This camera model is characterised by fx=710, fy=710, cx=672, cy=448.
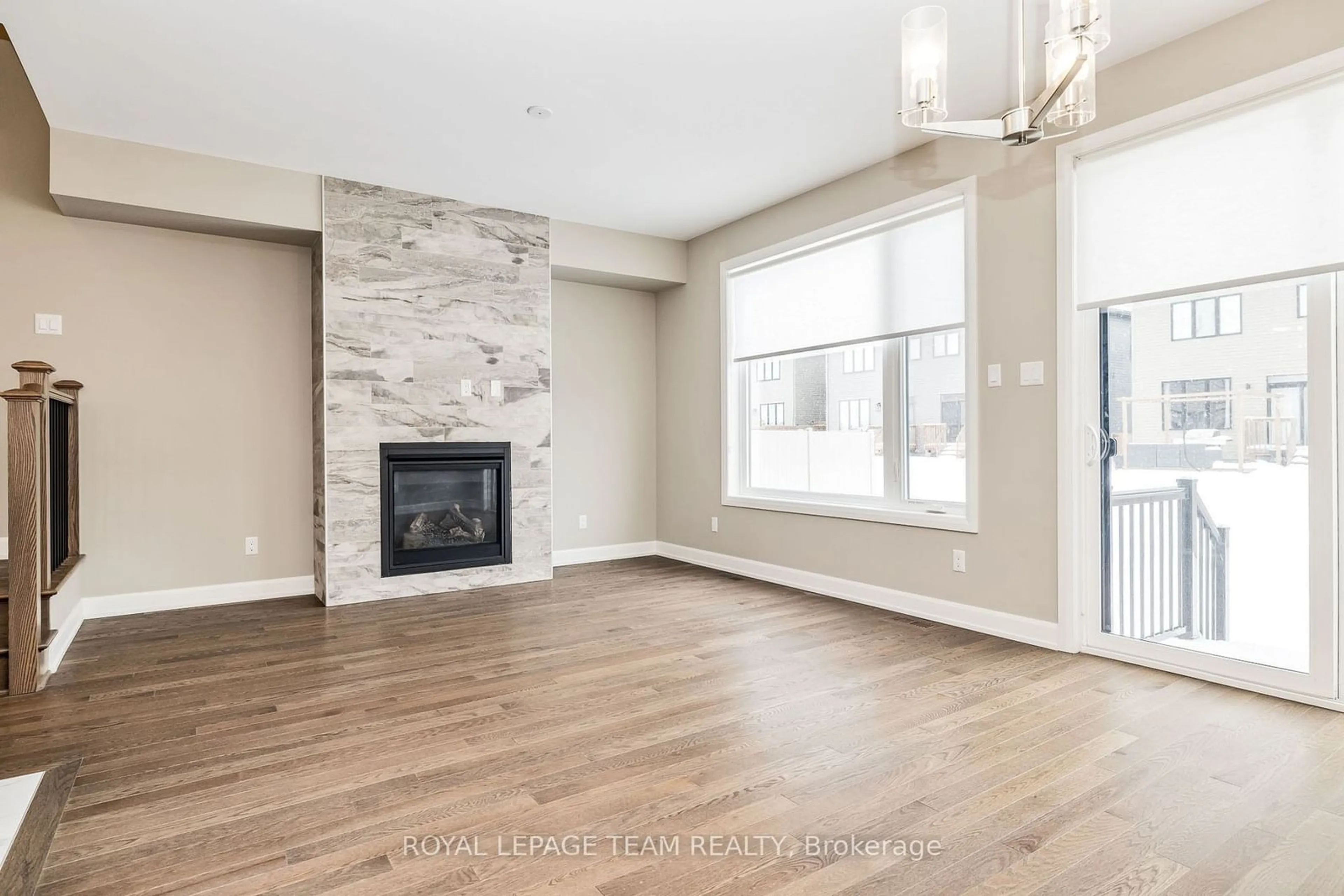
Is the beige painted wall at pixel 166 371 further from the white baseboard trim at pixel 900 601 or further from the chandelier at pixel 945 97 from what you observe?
the chandelier at pixel 945 97

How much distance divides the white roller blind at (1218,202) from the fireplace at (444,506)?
376 centimetres

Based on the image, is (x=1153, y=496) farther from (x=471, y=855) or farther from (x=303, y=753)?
(x=303, y=753)

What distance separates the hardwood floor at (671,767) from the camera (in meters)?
1.67

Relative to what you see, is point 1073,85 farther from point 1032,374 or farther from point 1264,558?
point 1264,558

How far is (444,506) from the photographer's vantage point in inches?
Result: 195

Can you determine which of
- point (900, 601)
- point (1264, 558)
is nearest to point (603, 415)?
point (900, 601)

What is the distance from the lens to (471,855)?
1732 mm

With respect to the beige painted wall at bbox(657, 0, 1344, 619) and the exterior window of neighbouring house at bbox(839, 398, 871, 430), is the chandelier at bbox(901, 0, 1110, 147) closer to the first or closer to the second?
the beige painted wall at bbox(657, 0, 1344, 619)

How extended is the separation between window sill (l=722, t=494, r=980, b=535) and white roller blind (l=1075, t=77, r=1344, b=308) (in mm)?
1277

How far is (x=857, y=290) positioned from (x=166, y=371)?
430 cm

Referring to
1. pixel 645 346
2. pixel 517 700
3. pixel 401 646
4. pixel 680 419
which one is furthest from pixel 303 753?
pixel 645 346

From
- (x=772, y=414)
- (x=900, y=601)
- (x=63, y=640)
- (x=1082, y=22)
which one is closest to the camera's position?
(x=1082, y=22)

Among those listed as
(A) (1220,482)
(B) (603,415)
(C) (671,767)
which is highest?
(B) (603,415)

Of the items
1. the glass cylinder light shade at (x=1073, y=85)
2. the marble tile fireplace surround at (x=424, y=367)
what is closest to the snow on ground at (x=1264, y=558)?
the glass cylinder light shade at (x=1073, y=85)
